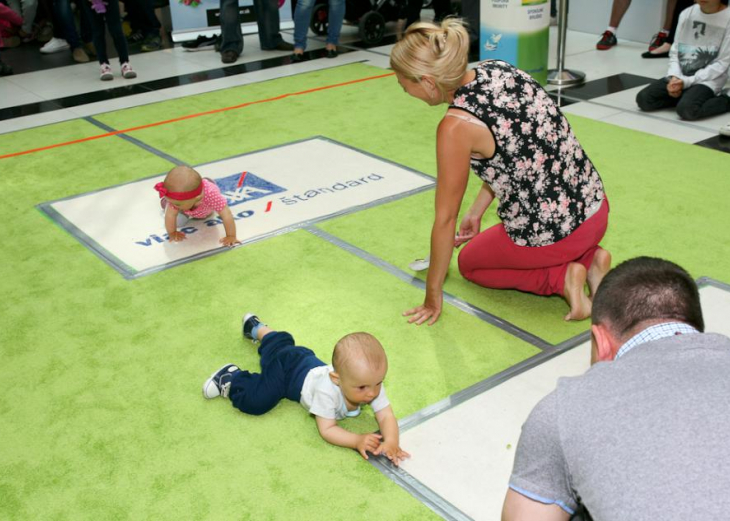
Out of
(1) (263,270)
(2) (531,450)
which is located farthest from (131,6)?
(2) (531,450)

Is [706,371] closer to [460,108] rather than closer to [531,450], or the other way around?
[531,450]

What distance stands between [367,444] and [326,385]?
0.20 m

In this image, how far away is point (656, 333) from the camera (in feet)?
4.25

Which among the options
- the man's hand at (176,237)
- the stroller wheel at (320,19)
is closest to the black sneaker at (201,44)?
the stroller wheel at (320,19)

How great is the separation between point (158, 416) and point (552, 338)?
1.24 meters

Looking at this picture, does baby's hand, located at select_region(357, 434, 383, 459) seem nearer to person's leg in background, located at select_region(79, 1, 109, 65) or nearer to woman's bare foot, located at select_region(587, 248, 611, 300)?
woman's bare foot, located at select_region(587, 248, 611, 300)

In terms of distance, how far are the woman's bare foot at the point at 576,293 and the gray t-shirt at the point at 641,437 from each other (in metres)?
1.47

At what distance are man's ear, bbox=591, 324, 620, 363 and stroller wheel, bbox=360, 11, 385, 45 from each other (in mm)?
5748

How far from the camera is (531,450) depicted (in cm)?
125

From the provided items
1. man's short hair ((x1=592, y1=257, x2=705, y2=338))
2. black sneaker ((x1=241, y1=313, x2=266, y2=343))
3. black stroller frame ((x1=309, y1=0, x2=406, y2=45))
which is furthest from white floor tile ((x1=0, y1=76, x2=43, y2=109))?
man's short hair ((x1=592, y1=257, x2=705, y2=338))

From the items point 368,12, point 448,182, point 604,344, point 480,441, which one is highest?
point 604,344

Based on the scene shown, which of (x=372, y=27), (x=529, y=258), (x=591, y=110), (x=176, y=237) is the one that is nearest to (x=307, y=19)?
(x=372, y=27)

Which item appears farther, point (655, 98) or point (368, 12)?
point (368, 12)

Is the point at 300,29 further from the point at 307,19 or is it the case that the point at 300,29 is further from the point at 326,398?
the point at 326,398
